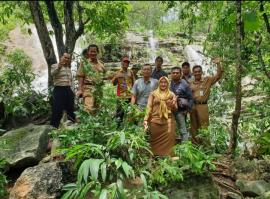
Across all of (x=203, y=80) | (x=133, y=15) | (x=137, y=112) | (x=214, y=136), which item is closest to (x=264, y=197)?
(x=214, y=136)

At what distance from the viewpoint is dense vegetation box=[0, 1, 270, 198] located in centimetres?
438

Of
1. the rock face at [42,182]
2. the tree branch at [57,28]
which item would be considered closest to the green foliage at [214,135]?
the rock face at [42,182]

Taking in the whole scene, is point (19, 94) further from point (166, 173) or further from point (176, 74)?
point (166, 173)

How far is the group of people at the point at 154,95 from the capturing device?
6.44 meters

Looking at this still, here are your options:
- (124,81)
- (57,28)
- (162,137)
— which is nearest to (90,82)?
(124,81)

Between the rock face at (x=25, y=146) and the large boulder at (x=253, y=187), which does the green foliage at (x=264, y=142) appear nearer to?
the large boulder at (x=253, y=187)

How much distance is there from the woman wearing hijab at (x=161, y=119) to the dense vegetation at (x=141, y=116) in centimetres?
32

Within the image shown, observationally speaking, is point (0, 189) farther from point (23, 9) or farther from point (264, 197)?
point (23, 9)

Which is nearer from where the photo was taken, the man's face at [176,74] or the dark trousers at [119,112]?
the dark trousers at [119,112]

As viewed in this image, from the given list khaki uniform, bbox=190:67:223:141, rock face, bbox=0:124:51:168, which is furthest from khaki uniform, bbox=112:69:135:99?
rock face, bbox=0:124:51:168

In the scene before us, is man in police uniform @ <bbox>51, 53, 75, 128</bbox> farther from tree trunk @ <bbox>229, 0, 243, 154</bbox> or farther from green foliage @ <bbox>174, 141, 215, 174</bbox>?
green foliage @ <bbox>174, 141, 215, 174</bbox>

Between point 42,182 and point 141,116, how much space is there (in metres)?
1.80

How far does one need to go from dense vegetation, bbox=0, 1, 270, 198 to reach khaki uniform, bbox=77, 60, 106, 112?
0.82 ft

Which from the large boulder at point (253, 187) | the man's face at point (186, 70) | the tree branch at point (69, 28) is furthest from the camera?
the tree branch at point (69, 28)
